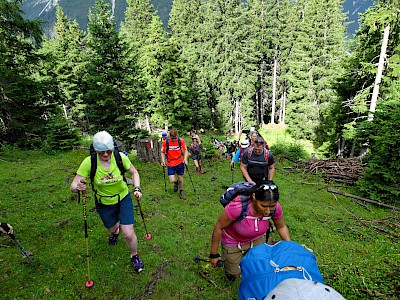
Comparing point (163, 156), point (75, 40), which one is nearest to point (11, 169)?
point (163, 156)

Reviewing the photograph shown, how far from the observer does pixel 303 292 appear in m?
1.30

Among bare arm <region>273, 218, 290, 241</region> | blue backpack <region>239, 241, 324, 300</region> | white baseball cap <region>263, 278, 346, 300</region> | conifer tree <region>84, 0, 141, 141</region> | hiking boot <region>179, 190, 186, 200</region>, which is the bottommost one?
hiking boot <region>179, 190, 186, 200</region>

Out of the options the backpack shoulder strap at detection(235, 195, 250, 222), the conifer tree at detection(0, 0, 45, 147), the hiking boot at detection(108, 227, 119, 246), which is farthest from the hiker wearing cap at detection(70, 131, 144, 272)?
the conifer tree at detection(0, 0, 45, 147)

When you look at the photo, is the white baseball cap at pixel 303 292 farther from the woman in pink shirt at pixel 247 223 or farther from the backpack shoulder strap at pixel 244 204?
the backpack shoulder strap at pixel 244 204

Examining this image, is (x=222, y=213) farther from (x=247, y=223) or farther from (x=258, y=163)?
(x=258, y=163)

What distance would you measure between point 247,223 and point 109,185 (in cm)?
256

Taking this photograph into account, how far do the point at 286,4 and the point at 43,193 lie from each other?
40449mm

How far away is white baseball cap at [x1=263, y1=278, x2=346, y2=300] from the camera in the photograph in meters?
1.28

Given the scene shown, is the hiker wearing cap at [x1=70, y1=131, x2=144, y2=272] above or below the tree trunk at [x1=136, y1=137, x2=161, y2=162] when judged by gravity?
above

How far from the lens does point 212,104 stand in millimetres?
39844

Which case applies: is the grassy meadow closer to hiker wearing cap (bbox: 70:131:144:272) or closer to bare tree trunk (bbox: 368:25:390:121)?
hiker wearing cap (bbox: 70:131:144:272)

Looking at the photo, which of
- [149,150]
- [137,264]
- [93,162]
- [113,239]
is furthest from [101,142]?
[149,150]

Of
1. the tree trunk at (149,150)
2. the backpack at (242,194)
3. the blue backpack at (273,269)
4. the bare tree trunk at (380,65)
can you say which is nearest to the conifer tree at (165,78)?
the tree trunk at (149,150)

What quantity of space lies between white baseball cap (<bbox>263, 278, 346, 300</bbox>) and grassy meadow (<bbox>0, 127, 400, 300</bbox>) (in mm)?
3736
